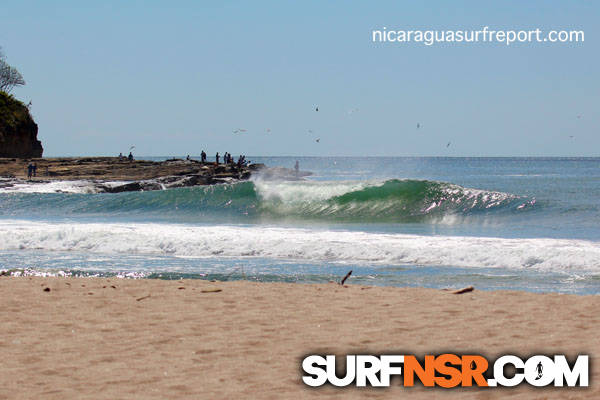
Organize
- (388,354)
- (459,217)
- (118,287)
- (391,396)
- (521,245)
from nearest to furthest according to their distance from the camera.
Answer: (391,396) < (388,354) < (118,287) < (521,245) < (459,217)

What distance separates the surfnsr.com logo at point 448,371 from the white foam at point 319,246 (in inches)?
299

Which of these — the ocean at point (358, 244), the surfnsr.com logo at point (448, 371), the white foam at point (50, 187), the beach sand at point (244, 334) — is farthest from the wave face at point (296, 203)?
the surfnsr.com logo at point (448, 371)

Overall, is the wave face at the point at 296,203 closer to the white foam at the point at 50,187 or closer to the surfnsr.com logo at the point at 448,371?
the white foam at the point at 50,187

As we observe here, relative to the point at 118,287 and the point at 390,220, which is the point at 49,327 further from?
the point at 390,220

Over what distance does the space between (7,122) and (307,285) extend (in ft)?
241

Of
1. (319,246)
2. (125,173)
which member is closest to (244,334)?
(319,246)

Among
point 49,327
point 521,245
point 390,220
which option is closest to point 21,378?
point 49,327

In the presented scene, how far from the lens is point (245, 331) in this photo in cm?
706

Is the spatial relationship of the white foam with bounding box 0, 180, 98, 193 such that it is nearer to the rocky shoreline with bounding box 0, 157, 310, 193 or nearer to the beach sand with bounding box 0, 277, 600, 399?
the rocky shoreline with bounding box 0, 157, 310, 193

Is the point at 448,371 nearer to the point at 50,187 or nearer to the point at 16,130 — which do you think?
the point at 50,187

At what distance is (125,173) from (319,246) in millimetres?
40509

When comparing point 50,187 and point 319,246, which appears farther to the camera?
point 50,187

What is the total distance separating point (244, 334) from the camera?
6.93m

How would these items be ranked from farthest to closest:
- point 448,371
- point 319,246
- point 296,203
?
point 296,203
point 319,246
point 448,371
